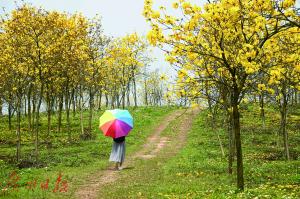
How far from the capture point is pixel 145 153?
31.2 meters

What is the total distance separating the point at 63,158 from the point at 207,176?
1177 cm

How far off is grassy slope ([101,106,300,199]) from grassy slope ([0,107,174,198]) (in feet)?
8.65

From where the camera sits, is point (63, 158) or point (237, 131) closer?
point (237, 131)

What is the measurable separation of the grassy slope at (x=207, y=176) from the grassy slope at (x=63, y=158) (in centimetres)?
264

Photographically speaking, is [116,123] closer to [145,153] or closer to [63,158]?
[63,158]

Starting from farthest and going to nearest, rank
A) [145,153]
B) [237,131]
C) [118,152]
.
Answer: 1. [145,153]
2. [118,152]
3. [237,131]

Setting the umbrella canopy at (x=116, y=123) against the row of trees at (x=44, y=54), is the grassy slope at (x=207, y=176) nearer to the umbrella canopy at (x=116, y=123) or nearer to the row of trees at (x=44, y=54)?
the umbrella canopy at (x=116, y=123)

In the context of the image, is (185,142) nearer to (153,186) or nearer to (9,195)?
(153,186)

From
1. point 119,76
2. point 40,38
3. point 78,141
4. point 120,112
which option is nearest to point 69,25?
point 40,38

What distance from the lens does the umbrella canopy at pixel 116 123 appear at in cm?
2205

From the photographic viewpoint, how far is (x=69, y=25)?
111 ft

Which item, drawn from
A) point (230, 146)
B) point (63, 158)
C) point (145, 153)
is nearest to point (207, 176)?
point (230, 146)

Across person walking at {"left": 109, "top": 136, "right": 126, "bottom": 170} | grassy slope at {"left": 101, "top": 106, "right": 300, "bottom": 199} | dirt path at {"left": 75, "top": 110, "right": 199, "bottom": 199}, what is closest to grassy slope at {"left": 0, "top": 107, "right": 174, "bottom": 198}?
dirt path at {"left": 75, "top": 110, "right": 199, "bottom": 199}

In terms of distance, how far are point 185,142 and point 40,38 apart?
61.6 feet
